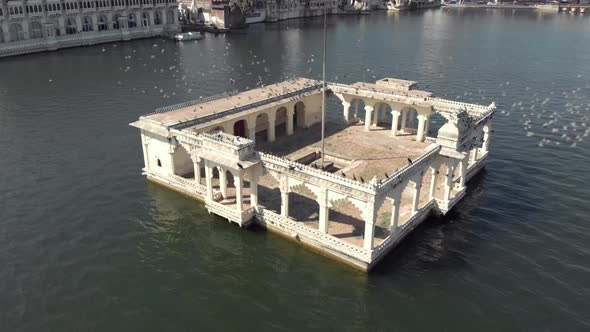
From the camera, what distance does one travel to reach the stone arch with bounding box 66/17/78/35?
150m

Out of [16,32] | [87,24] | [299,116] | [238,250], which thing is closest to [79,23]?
[87,24]

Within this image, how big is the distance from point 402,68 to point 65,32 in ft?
344

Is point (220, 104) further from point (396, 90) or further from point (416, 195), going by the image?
point (416, 195)

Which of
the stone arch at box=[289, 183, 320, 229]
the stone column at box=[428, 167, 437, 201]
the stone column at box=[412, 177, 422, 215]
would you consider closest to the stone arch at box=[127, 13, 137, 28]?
the stone arch at box=[289, 183, 320, 229]

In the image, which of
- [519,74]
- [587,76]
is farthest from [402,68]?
[587,76]

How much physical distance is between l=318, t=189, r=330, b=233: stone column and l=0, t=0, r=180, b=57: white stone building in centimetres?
12294

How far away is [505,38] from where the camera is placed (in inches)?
6914

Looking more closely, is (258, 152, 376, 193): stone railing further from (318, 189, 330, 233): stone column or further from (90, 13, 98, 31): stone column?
(90, 13, 98, 31): stone column

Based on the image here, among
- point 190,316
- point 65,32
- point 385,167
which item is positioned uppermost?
point 65,32

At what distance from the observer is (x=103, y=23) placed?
159500mm

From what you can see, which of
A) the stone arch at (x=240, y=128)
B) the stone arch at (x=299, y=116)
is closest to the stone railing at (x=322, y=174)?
the stone arch at (x=240, y=128)

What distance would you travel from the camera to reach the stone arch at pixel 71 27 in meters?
150

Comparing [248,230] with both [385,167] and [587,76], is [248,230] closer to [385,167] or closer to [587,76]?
[385,167]

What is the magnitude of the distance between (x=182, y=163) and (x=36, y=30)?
110559 millimetres
